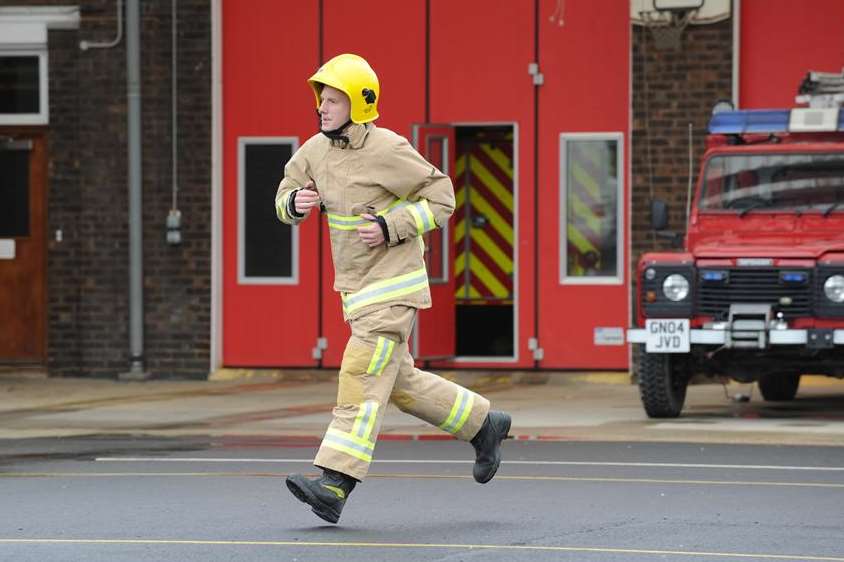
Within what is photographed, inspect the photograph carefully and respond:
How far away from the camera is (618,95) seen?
1758 centimetres

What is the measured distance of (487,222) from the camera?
63.7ft

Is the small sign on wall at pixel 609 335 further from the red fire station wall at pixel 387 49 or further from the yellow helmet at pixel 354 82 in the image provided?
the yellow helmet at pixel 354 82

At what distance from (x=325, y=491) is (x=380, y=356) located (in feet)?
1.97

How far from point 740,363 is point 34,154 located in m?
8.20

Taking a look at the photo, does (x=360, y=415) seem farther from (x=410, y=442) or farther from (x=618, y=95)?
(x=618, y=95)

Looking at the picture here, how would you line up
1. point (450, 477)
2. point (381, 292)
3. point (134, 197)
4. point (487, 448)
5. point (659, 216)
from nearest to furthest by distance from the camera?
1. point (381, 292)
2. point (487, 448)
3. point (450, 477)
4. point (659, 216)
5. point (134, 197)

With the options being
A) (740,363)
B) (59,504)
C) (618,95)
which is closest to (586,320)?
(618,95)

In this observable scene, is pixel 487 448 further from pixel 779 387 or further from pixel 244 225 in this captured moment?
pixel 244 225

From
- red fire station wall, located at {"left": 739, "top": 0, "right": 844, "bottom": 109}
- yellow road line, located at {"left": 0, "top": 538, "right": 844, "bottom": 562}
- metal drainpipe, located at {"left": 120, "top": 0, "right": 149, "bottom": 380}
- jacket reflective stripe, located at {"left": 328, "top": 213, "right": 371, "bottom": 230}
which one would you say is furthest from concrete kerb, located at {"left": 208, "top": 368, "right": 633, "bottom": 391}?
yellow road line, located at {"left": 0, "top": 538, "right": 844, "bottom": 562}

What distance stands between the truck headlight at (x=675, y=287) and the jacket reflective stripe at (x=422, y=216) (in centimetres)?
540

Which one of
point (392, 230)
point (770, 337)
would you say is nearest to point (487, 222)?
point (770, 337)

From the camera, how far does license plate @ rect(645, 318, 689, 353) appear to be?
1313 centimetres

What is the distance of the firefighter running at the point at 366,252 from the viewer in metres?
7.84

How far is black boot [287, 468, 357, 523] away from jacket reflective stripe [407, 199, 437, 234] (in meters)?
1.08
